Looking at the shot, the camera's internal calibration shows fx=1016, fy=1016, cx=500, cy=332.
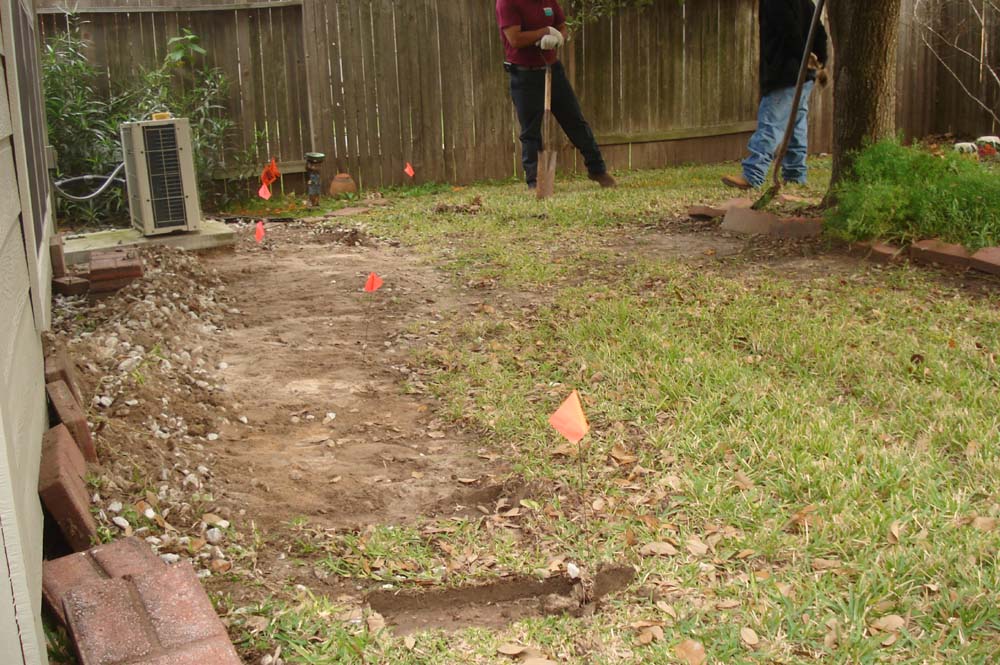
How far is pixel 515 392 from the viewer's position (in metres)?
4.31

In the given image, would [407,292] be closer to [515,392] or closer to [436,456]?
[515,392]

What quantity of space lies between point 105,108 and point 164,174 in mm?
2586

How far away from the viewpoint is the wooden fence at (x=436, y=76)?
9984mm

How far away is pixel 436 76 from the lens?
435 inches

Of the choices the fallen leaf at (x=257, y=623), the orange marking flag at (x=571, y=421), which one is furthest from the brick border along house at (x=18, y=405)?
the orange marking flag at (x=571, y=421)

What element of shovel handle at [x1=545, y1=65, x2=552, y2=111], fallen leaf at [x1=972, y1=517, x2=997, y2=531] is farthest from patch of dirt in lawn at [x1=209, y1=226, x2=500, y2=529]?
shovel handle at [x1=545, y1=65, x2=552, y2=111]

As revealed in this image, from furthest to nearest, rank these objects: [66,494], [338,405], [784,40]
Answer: [784,40] → [338,405] → [66,494]

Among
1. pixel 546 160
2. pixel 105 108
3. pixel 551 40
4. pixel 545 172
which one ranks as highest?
pixel 551 40

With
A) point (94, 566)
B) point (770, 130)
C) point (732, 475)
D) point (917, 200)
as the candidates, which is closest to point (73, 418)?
point (94, 566)

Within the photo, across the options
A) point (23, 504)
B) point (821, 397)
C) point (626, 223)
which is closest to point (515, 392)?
point (821, 397)

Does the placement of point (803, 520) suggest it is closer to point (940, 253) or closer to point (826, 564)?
point (826, 564)

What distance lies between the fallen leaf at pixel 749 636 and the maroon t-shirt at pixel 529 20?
765 cm

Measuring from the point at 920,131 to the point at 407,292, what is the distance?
9.60 m

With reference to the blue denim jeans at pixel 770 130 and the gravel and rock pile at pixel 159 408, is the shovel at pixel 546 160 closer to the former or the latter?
the blue denim jeans at pixel 770 130
